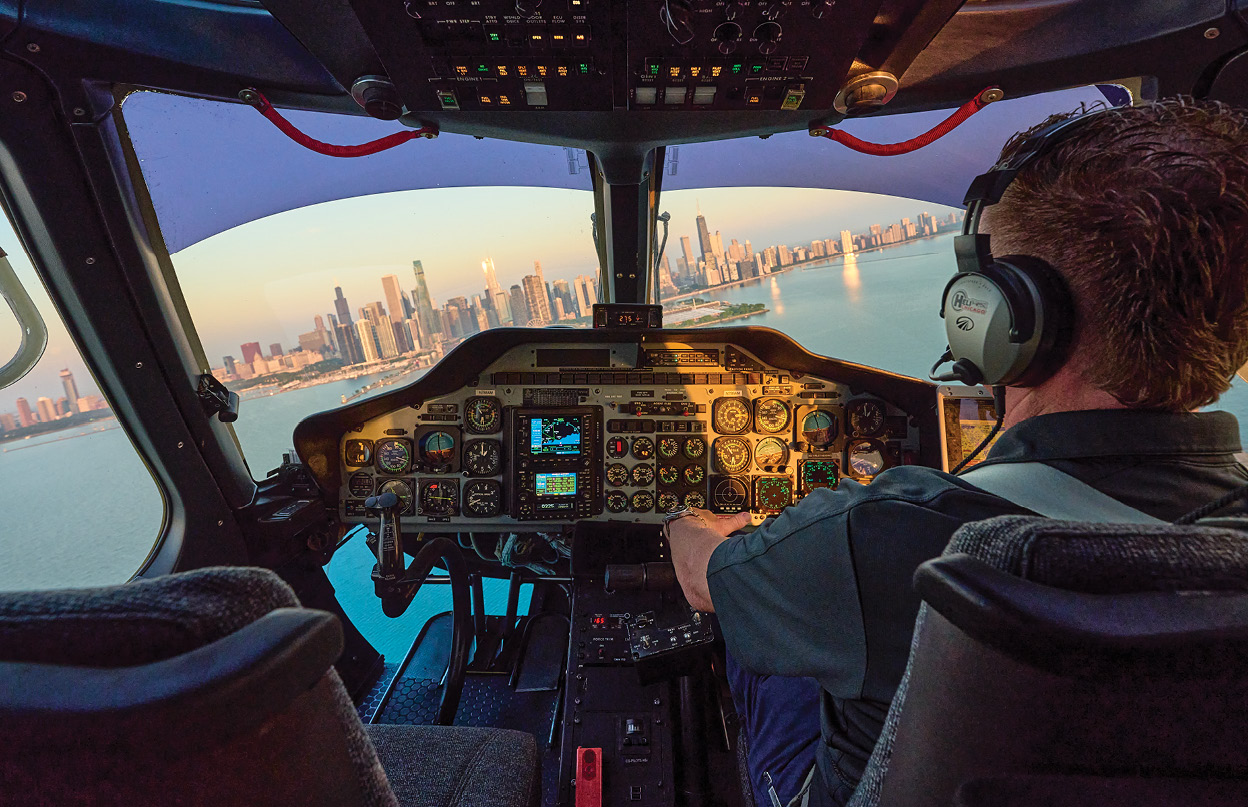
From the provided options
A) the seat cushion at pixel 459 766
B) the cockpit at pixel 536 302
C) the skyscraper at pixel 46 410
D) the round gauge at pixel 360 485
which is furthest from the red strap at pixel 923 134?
the skyscraper at pixel 46 410

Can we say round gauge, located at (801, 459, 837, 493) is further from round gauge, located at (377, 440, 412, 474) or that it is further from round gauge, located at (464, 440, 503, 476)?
round gauge, located at (377, 440, 412, 474)

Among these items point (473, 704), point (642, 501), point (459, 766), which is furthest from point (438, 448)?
point (459, 766)

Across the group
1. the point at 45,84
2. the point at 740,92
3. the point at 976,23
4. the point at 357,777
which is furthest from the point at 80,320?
the point at 976,23

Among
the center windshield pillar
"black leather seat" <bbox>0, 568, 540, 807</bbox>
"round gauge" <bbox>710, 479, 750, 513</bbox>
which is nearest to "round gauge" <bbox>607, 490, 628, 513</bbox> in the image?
"round gauge" <bbox>710, 479, 750, 513</bbox>

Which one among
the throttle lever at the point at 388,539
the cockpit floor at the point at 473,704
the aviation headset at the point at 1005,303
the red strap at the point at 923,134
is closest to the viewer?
the aviation headset at the point at 1005,303

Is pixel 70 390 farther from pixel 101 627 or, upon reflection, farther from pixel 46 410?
pixel 101 627

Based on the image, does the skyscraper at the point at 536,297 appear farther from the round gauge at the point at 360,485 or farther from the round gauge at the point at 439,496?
the round gauge at the point at 360,485
